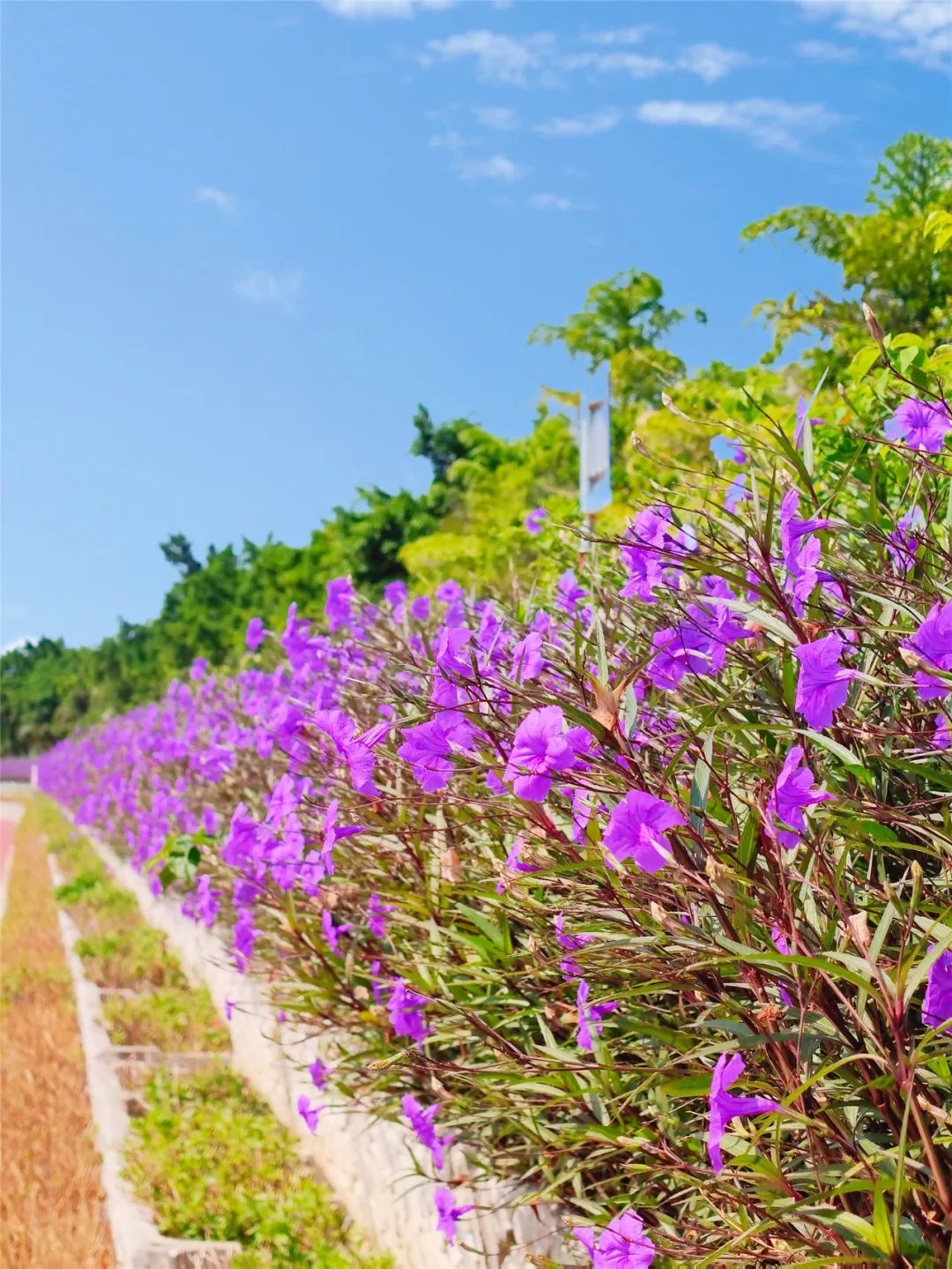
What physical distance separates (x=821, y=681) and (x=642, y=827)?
0.24 metres

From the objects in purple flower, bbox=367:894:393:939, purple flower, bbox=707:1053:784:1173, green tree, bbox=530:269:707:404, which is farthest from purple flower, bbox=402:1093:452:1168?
green tree, bbox=530:269:707:404

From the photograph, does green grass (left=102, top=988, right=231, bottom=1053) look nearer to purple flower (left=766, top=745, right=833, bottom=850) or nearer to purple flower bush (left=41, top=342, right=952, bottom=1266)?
purple flower bush (left=41, top=342, right=952, bottom=1266)

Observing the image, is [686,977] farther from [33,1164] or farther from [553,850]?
[33,1164]

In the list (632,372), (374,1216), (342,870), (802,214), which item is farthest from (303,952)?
(632,372)

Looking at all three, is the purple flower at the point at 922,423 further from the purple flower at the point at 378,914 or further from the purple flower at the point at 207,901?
the purple flower at the point at 207,901

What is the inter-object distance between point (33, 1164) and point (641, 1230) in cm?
333

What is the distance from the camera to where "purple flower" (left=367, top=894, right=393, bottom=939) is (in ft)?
8.16

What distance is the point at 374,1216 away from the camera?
318 centimetres

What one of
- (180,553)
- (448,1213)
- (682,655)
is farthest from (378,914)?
(180,553)

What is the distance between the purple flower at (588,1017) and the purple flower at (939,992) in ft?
1.98

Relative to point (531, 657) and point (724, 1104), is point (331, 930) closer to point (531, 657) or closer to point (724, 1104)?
point (531, 657)

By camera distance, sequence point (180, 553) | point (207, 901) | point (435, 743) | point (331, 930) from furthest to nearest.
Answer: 1. point (180, 553)
2. point (207, 901)
3. point (331, 930)
4. point (435, 743)

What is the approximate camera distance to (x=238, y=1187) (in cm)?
339

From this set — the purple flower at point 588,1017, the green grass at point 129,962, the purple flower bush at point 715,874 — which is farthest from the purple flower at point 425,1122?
the green grass at point 129,962
